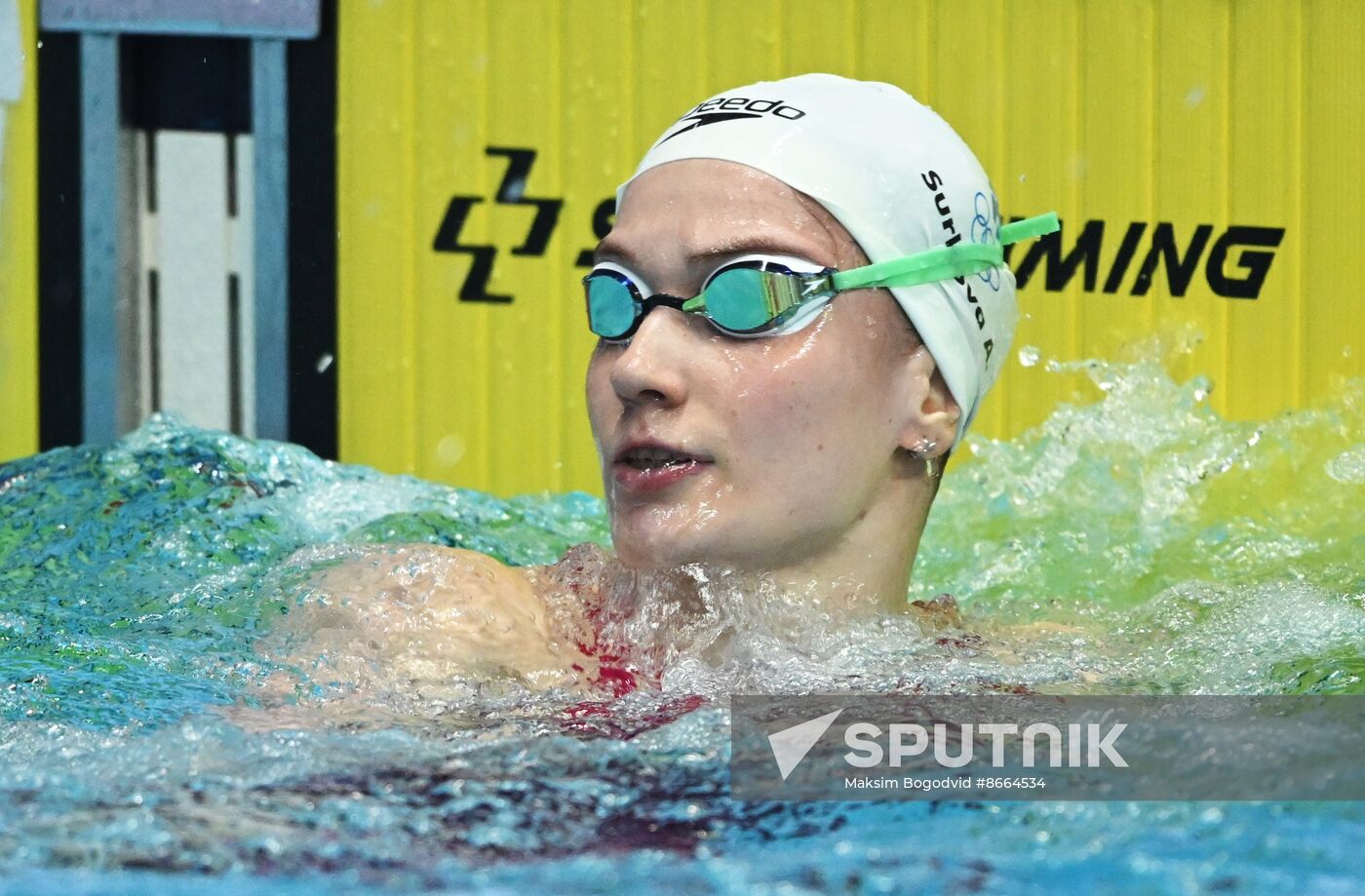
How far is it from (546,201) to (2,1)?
1.31 m

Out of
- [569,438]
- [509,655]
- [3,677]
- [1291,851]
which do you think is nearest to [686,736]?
[509,655]

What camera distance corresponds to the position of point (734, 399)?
197cm

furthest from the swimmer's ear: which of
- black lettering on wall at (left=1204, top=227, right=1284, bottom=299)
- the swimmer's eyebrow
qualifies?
black lettering on wall at (left=1204, top=227, right=1284, bottom=299)

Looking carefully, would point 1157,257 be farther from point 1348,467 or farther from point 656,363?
point 656,363

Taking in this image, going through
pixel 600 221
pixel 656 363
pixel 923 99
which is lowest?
pixel 656 363

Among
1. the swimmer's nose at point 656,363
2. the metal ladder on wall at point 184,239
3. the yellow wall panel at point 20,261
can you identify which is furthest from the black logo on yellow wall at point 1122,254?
the swimmer's nose at point 656,363

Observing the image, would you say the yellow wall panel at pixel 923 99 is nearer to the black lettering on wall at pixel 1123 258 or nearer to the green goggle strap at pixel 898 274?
the black lettering on wall at pixel 1123 258

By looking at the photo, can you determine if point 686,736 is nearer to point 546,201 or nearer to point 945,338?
point 945,338

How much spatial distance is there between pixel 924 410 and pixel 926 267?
0.20 m

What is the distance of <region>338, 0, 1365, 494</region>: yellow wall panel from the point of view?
12.5 feet

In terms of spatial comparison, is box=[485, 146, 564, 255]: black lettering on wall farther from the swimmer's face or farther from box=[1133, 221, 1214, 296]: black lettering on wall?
the swimmer's face

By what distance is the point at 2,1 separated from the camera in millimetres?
3719

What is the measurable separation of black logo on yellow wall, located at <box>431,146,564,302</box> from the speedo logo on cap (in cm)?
162

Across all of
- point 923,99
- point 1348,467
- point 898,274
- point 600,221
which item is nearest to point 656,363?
point 898,274
